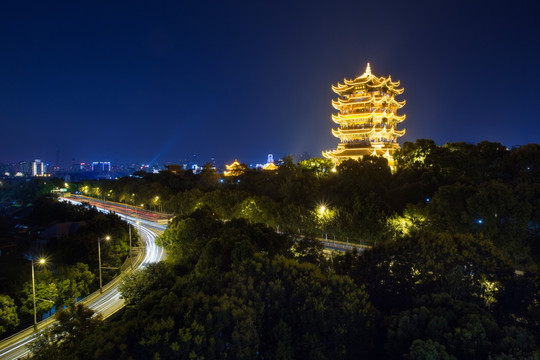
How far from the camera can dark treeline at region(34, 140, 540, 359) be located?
8883mm

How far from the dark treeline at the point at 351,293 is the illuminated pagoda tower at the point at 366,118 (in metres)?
17.8

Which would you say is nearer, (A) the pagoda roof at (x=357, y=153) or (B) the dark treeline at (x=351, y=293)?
(B) the dark treeline at (x=351, y=293)

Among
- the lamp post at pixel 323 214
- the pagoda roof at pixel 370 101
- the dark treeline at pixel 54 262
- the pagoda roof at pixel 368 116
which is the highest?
the pagoda roof at pixel 370 101

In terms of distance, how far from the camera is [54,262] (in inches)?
789

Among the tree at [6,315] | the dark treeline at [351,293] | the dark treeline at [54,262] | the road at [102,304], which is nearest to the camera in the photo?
the dark treeline at [351,293]

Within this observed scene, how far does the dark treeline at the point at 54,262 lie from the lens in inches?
607

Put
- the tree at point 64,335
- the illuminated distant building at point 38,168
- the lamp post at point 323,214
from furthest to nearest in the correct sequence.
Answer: the illuminated distant building at point 38,168 < the lamp post at point 323,214 < the tree at point 64,335

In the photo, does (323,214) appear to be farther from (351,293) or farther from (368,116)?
(368,116)

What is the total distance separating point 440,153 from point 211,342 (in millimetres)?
26349

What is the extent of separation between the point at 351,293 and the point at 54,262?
58.3 feet

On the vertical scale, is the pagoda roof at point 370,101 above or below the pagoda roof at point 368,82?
below

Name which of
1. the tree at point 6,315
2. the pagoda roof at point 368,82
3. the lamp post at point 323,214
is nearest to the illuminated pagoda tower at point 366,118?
the pagoda roof at point 368,82

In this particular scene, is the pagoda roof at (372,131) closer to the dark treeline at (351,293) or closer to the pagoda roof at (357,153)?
the pagoda roof at (357,153)

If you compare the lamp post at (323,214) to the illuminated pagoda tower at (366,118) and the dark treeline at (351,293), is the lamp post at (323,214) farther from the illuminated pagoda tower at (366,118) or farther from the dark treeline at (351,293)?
the illuminated pagoda tower at (366,118)
